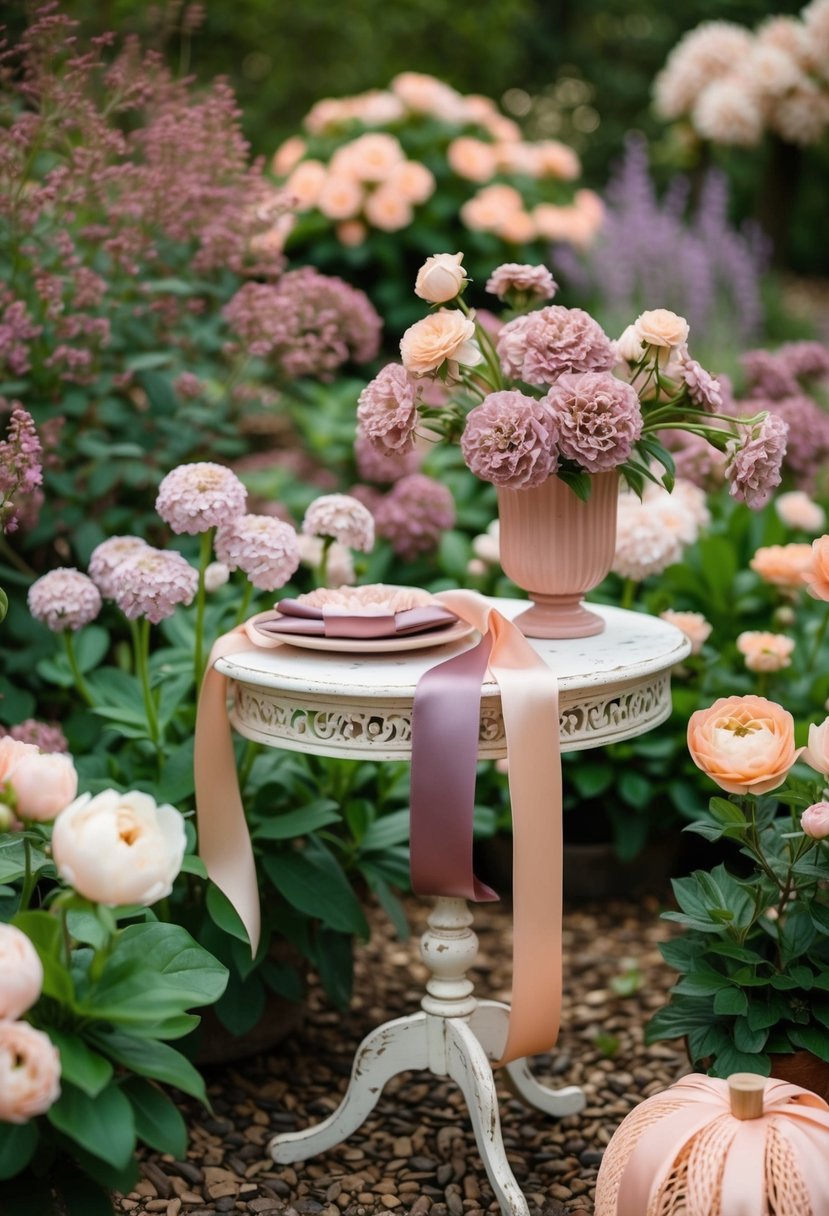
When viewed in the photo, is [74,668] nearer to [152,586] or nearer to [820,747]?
[152,586]

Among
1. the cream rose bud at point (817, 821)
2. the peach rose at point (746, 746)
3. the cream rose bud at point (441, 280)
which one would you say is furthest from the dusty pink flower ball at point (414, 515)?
the cream rose bud at point (817, 821)

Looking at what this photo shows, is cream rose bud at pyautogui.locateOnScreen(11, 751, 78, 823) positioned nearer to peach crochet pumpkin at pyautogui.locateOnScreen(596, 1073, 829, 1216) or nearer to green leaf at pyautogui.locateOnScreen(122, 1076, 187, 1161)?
green leaf at pyautogui.locateOnScreen(122, 1076, 187, 1161)

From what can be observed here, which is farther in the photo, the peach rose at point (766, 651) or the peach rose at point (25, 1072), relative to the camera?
the peach rose at point (766, 651)

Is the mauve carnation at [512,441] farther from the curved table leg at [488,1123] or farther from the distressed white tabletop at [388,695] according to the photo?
the curved table leg at [488,1123]

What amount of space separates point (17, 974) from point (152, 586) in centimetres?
85

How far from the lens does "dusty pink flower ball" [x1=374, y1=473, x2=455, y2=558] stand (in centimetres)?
353

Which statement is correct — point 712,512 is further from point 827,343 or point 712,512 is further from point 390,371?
point 827,343

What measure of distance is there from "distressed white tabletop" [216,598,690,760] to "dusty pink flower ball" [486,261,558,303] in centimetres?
64

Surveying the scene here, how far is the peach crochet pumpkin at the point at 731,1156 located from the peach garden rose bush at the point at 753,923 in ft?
0.83

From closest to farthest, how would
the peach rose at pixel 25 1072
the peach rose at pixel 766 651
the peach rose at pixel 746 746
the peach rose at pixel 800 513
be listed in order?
the peach rose at pixel 25 1072 → the peach rose at pixel 746 746 → the peach rose at pixel 766 651 → the peach rose at pixel 800 513

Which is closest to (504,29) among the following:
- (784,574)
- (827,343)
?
(827,343)

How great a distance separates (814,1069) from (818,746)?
53 cm

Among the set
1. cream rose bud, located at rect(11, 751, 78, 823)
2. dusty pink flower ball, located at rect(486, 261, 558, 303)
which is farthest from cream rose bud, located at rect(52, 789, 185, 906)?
dusty pink flower ball, located at rect(486, 261, 558, 303)

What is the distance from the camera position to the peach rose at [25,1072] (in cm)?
147
